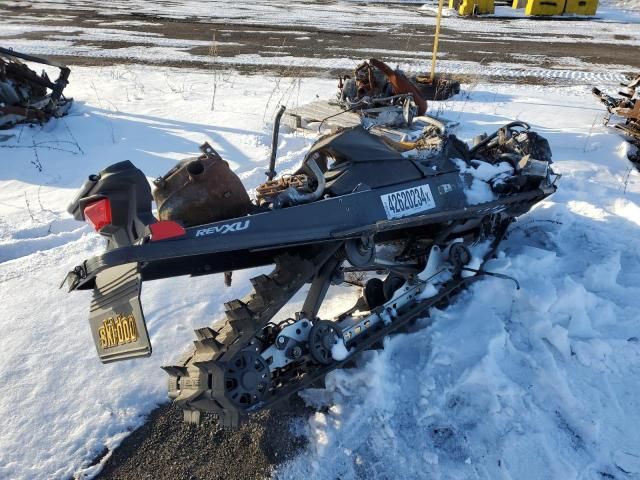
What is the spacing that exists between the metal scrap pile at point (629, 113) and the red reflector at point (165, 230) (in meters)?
6.94

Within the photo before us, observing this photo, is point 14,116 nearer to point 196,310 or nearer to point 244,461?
point 196,310

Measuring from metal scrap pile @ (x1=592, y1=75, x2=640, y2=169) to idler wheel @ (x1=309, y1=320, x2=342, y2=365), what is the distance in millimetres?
6076

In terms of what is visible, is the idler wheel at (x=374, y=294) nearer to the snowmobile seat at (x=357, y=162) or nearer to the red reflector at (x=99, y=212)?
the snowmobile seat at (x=357, y=162)

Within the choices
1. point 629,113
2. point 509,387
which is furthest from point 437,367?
point 629,113

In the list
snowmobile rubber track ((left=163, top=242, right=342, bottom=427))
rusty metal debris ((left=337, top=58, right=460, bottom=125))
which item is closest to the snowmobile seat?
snowmobile rubber track ((left=163, top=242, right=342, bottom=427))

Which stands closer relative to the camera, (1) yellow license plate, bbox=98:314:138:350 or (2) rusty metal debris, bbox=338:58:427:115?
(1) yellow license plate, bbox=98:314:138:350

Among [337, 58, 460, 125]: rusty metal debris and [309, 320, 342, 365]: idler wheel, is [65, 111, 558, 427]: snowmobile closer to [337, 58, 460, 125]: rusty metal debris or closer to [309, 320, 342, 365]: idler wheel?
[309, 320, 342, 365]: idler wheel

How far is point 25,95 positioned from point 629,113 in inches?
392

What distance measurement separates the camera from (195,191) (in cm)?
271

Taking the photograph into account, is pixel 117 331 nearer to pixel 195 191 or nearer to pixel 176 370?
pixel 176 370

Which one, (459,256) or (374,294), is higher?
(459,256)

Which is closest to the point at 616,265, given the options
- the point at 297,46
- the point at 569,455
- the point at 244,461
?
the point at 569,455

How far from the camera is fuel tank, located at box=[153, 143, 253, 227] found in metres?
2.70

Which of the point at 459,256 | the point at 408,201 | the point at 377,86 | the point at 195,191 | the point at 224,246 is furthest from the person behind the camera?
the point at 377,86
